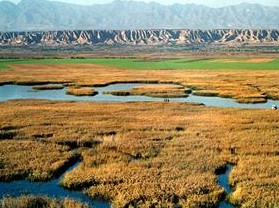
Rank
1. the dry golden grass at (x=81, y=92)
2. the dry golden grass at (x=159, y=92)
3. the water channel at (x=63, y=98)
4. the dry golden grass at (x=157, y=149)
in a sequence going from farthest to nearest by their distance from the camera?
1. the dry golden grass at (x=81, y=92)
2. the dry golden grass at (x=159, y=92)
3. the water channel at (x=63, y=98)
4. the dry golden grass at (x=157, y=149)

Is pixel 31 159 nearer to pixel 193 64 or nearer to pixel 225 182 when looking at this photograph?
pixel 225 182

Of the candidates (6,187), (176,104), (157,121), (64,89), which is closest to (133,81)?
(64,89)

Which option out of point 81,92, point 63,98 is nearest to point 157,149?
point 63,98

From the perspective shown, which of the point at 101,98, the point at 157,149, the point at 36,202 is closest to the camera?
the point at 36,202

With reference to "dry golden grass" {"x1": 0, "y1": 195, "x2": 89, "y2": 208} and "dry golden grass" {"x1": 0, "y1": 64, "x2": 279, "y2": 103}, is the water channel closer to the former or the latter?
"dry golden grass" {"x1": 0, "y1": 195, "x2": 89, "y2": 208}

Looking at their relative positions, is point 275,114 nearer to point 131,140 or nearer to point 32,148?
point 131,140

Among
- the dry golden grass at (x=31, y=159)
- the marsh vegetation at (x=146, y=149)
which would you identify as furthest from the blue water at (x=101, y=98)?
the dry golden grass at (x=31, y=159)

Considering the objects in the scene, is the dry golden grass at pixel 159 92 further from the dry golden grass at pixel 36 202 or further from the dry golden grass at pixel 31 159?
the dry golden grass at pixel 36 202

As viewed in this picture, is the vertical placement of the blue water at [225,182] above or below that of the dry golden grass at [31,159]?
below
